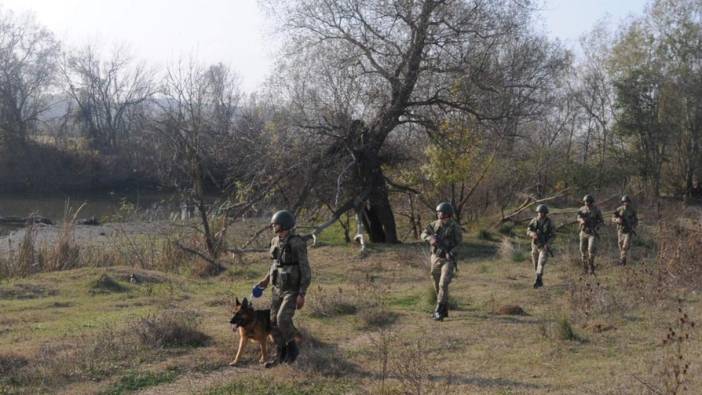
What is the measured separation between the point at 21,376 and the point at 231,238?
44.3 ft

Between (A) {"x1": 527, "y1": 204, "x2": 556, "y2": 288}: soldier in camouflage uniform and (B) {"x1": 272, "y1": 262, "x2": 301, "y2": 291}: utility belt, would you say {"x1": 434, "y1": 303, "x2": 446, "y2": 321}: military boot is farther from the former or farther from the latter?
(A) {"x1": 527, "y1": 204, "x2": 556, "y2": 288}: soldier in camouflage uniform

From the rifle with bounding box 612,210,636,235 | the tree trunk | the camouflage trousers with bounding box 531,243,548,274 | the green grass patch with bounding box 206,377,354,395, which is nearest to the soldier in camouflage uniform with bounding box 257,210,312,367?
the green grass patch with bounding box 206,377,354,395

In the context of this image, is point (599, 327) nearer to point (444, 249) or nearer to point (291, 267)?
point (444, 249)

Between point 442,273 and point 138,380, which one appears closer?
point 138,380

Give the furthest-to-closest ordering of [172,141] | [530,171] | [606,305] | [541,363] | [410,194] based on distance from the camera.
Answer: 1. [530,171]
2. [410,194]
3. [172,141]
4. [606,305]
5. [541,363]

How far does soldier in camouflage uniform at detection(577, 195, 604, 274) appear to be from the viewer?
582 inches

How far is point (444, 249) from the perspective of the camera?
10.4 metres

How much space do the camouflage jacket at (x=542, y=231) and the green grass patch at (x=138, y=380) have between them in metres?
8.20

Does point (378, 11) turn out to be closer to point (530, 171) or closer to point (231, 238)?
point (231, 238)

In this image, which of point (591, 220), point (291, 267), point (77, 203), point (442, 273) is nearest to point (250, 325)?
point (291, 267)

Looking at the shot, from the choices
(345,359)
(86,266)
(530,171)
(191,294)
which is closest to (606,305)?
(345,359)

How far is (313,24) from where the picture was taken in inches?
738

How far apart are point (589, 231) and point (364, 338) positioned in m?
7.57

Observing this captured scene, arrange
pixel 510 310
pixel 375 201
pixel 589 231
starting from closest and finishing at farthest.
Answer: pixel 510 310
pixel 589 231
pixel 375 201
